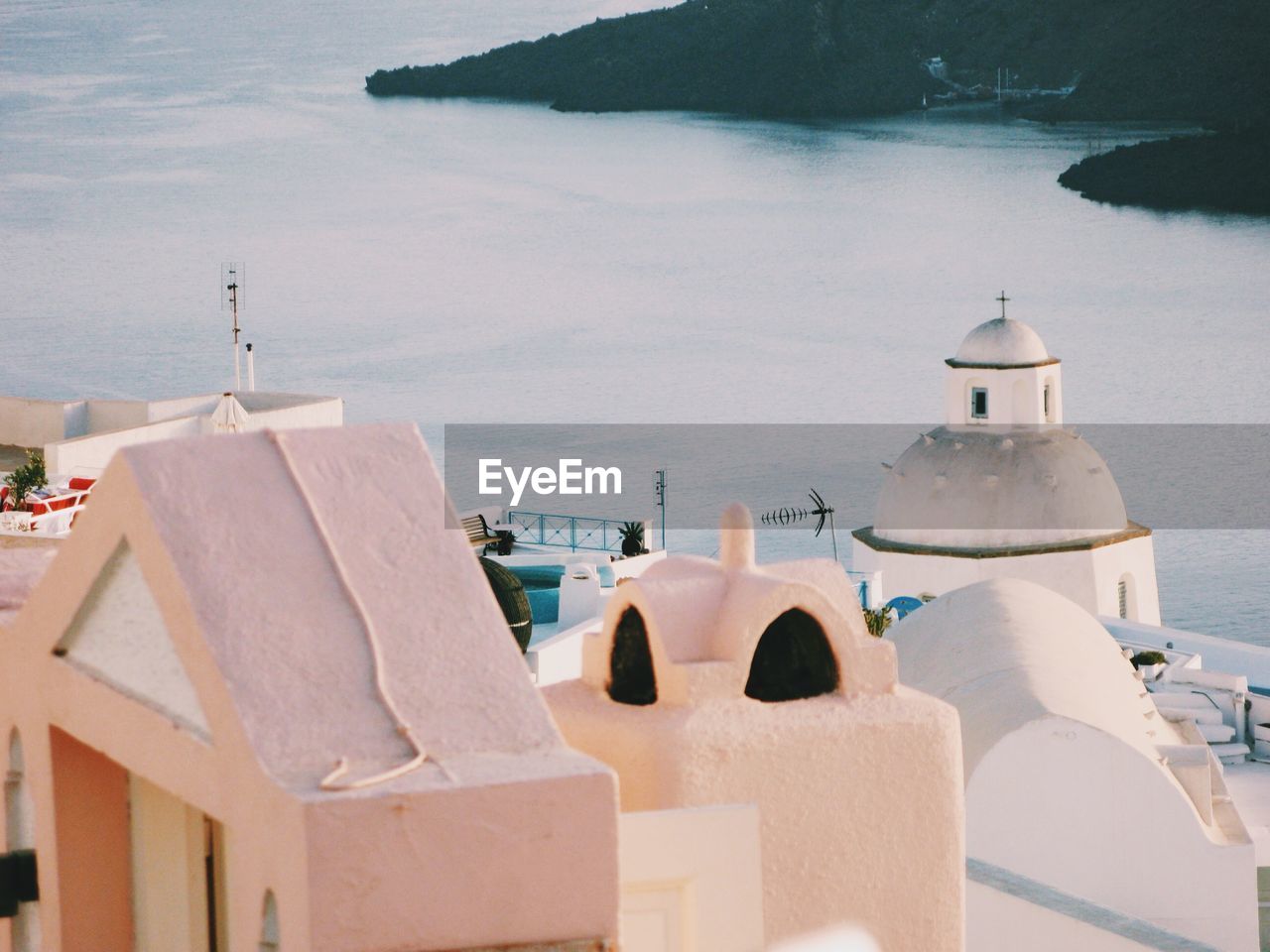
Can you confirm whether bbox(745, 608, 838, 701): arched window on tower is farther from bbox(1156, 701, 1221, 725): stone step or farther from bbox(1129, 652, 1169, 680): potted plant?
bbox(1129, 652, 1169, 680): potted plant

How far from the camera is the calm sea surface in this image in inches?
2509

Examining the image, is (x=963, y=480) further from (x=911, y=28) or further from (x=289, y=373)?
(x=911, y=28)

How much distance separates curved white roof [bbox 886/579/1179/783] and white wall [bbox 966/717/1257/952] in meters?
0.15

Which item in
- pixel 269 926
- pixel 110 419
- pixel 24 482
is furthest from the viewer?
pixel 110 419

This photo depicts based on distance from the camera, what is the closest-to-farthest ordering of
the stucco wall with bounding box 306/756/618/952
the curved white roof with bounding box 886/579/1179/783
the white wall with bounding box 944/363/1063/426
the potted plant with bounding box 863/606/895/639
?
1. the stucco wall with bounding box 306/756/618/952
2. the curved white roof with bounding box 886/579/1179/783
3. the potted plant with bounding box 863/606/895/639
4. the white wall with bounding box 944/363/1063/426

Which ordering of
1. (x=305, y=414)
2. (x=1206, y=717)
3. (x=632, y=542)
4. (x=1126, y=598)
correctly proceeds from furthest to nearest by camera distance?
(x=1126, y=598) → (x=305, y=414) → (x=632, y=542) → (x=1206, y=717)

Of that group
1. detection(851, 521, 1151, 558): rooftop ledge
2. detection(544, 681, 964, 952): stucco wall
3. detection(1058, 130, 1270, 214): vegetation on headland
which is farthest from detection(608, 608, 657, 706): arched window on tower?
detection(1058, 130, 1270, 214): vegetation on headland

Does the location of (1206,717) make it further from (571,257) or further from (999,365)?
(571,257)

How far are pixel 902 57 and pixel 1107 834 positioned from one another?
67.6m

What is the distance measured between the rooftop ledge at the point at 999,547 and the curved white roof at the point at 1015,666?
A: 13152 mm

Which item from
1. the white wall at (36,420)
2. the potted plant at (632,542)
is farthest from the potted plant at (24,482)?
the potted plant at (632,542)

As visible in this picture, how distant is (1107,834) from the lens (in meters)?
10.9

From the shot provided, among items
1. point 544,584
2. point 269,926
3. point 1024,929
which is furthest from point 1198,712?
point 269,926

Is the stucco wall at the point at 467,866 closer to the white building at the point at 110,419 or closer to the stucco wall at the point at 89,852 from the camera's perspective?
the stucco wall at the point at 89,852
